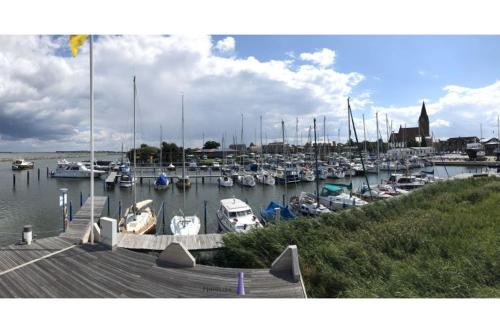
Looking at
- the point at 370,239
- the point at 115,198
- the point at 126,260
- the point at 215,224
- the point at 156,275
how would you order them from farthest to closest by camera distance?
the point at 115,198
the point at 215,224
the point at 370,239
the point at 126,260
the point at 156,275

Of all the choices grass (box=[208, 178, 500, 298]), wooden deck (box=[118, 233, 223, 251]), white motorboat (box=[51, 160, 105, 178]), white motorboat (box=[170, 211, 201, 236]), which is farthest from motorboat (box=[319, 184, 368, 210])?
white motorboat (box=[51, 160, 105, 178])

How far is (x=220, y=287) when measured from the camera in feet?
21.0

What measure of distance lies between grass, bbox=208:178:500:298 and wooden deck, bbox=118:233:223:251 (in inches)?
33.7

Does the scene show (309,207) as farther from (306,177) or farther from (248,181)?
(306,177)

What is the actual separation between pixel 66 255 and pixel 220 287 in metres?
4.52

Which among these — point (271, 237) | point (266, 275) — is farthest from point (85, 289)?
point (271, 237)

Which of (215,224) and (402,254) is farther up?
(402,254)

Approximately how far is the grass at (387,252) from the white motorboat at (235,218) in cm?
546

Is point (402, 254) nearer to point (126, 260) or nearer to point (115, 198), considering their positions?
point (126, 260)

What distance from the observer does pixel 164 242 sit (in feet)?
33.1

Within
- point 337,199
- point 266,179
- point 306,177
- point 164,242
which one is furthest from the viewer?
point 306,177

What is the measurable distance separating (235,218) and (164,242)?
20.8 feet

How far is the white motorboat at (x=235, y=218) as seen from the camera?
15375 mm

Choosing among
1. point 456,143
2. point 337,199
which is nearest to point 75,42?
point 337,199
